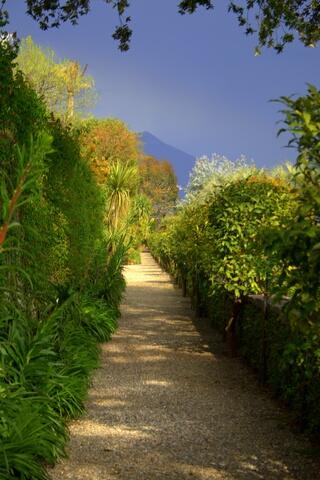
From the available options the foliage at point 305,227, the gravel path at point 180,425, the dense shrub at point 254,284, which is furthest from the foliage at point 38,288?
the dense shrub at point 254,284

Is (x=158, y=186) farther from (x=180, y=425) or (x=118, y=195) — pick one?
(x=180, y=425)

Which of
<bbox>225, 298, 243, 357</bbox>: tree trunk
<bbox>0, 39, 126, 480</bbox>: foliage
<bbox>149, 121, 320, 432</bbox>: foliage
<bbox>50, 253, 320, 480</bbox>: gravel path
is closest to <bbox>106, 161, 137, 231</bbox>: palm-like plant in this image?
<bbox>149, 121, 320, 432</bbox>: foliage

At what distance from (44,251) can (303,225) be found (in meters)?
5.06

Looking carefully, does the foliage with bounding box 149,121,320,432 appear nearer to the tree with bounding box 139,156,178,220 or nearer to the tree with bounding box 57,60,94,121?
the tree with bounding box 57,60,94,121

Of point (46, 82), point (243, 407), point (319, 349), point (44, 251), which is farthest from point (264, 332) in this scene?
point (46, 82)

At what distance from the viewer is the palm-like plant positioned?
2334 cm

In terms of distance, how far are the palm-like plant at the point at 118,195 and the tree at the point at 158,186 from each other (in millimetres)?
44542

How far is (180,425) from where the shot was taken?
646 centimetres

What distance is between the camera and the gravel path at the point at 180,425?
17.1ft

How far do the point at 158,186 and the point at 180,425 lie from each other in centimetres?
6626

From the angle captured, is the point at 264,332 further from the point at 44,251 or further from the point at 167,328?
the point at 167,328

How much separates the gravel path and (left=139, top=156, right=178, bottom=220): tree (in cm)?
5947

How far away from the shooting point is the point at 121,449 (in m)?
5.66

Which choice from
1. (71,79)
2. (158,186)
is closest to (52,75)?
(71,79)
